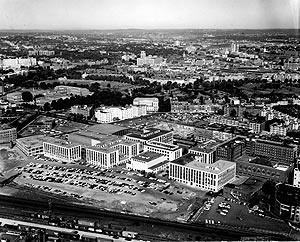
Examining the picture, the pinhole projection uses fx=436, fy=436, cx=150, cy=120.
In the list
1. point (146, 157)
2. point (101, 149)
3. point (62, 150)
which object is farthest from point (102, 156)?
point (62, 150)

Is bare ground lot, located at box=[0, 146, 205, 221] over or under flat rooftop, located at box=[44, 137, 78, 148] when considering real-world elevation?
under

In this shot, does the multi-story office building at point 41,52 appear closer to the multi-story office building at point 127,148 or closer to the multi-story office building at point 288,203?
the multi-story office building at point 127,148

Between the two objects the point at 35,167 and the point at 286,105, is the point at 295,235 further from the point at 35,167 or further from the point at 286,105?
the point at 286,105

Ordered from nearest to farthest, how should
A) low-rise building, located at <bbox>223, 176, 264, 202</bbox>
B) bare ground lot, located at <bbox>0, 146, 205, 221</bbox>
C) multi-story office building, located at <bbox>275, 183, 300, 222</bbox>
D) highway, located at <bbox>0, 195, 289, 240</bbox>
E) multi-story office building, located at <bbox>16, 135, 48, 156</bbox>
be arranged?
1. highway, located at <bbox>0, 195, 289, 240</bbox>
2. multi-story office building, located at <bbox>275, 183, 300, 222</bbox>
3. bare ground lot, located at <bbox>0, 146, 205, 221</bbox>
4. low-rise building, located at <bbox>223, 176, 264, 202</bbox>
5. multi-story office building, located at <bbox>16, 135, 48, 156</bbox>

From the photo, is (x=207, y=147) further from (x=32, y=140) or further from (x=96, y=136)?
(x=32, y=140)

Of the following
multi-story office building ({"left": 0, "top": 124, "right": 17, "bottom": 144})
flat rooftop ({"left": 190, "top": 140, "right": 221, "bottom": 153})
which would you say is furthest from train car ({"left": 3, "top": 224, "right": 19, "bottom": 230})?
multi-story office building ({"left": 0, "top": 124, "right": 17, "bottom": 144})

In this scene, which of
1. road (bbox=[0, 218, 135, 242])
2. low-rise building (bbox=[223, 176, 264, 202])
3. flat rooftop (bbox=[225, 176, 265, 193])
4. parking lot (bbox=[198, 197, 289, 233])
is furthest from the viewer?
flat rooftop (bbox=[225, 176, 265, 193])

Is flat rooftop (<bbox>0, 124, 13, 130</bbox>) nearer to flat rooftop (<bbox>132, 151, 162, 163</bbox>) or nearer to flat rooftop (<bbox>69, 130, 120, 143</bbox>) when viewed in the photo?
flat rooftop (<bbox>69, 130, 120, 143</bbox>)
